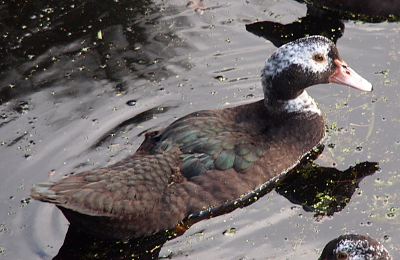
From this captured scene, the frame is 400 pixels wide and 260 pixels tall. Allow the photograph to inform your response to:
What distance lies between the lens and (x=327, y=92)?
7.05 metres

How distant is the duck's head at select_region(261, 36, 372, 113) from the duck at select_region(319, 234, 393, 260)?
5.94ft

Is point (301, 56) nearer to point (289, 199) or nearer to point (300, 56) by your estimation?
point (300, 56)

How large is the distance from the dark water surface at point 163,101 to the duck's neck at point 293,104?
427 millimetres

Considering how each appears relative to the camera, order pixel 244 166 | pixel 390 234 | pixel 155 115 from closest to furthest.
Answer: pixel 390 234 → pixel 244 166 → pixel 155 115

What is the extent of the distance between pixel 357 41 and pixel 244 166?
2.87 metres

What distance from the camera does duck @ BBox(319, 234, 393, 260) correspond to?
469 cm

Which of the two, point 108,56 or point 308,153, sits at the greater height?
point 108,56

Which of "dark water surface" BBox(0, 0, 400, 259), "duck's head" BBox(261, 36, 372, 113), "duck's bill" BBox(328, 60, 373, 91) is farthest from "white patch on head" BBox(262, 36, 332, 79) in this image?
"dark water surface" BBox(0, 0, 400, 259)

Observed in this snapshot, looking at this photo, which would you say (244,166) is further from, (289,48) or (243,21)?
(243,21)

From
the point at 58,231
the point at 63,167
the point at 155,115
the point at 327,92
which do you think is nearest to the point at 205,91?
the point at 155,115

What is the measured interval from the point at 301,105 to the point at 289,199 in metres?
0.99

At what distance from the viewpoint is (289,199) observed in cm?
587

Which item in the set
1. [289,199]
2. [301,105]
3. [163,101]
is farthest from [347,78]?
[163,101]

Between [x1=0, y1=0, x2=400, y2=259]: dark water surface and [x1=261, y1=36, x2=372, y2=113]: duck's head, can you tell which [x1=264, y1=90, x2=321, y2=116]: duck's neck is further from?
[x1=0, y1=0, x2=400, y2=259]: dark water surface
